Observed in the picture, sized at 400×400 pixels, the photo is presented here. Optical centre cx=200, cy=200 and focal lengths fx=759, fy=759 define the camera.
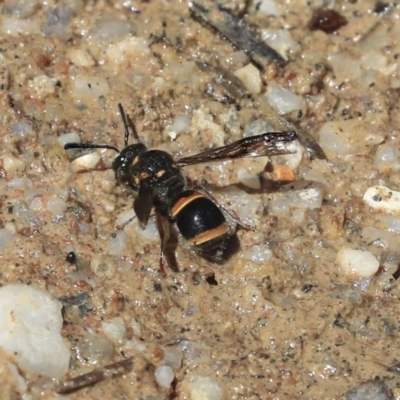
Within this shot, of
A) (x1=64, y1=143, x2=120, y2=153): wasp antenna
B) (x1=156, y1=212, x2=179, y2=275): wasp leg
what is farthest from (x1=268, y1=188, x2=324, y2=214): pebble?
(x1=64, y1=143, x2=120, y2=153): wasp antenna

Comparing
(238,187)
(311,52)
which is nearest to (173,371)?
(238,187)

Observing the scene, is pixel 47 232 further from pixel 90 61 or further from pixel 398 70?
pixel 398 70

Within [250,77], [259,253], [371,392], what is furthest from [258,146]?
[371,392]

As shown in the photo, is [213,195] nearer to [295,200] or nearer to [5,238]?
[295,200]

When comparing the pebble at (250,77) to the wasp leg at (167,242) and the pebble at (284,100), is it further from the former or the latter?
the wasp leg at (167,242)

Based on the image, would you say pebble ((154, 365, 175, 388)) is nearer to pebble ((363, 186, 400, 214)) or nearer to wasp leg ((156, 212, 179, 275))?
wasp leg ((156, 212, 179, 275))

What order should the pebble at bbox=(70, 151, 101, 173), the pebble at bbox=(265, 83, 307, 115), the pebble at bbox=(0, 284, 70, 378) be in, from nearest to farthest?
the pebble at bbox=(0, 284, 70, 378) → the pebble at bbox=(70, 151, 101, 173) → the pebble at bbox=(265, 83, 307, 115)

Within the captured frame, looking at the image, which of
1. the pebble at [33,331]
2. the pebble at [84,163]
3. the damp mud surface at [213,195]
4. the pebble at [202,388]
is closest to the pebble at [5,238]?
the damp mud surface at [213,195]
